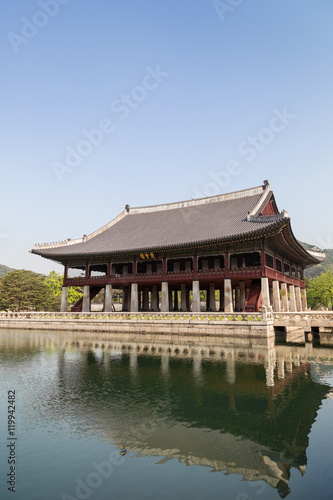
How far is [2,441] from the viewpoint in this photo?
27.7 feet

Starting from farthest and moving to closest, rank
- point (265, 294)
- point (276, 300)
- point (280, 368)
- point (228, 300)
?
A: point (276, 300) → point (228, 300) → point (265, 294) → point (280, 368)

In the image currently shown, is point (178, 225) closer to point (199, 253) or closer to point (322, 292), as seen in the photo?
point (199, 253)

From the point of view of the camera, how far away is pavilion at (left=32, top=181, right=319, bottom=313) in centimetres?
3275

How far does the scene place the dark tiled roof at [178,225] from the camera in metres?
35.6

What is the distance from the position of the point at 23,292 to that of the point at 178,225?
3438 cm

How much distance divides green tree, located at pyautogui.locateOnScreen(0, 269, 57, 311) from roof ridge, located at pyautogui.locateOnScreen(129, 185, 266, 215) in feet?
79.6

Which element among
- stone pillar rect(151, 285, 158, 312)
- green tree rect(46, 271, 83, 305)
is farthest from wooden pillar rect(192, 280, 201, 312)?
green tree rect(46, 271, 83, 305)

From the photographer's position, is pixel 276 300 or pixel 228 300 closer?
pixel 228 300

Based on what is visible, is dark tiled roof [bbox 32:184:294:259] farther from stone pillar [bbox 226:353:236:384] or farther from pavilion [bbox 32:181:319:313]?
stone pillar [bbox 226:353:236:384]

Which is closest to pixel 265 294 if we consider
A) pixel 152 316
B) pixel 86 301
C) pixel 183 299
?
pixel 152 316

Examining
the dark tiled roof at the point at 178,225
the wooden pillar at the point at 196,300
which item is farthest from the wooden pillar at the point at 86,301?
the wooden pillar at the point at 196,300

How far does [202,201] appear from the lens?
47250 mm

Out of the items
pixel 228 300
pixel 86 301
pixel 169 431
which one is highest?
pixel 86 301

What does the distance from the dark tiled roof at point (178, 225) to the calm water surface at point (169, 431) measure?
18.8m
